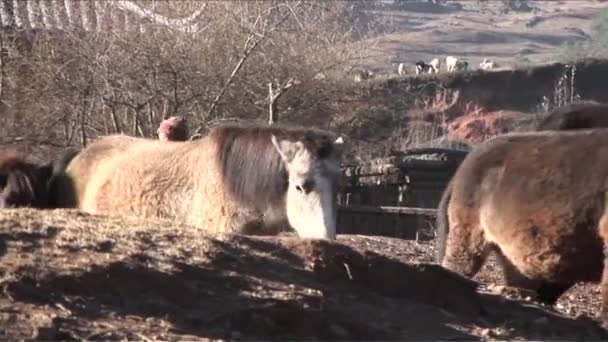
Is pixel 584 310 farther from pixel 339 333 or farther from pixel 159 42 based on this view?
pixel 159 42

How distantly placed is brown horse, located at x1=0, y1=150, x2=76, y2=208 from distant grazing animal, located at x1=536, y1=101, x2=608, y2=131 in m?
4.32

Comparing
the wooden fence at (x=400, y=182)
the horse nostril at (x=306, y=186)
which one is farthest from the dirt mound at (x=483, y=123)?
the horse nostril at (x=306, y=186)

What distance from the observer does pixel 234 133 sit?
33.5 feet

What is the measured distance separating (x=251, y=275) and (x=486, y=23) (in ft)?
344

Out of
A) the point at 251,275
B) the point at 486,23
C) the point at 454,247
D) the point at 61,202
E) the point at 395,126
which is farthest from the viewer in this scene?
the point at 486,23

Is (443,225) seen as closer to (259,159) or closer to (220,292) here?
(259,159)

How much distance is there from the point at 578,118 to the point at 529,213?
3110mm

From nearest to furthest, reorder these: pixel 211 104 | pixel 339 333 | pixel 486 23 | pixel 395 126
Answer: pixel 339 333 → pixel 211 104 → pixel 395 126 → pixel 486 23

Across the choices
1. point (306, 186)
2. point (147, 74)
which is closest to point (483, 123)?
point (147, 74)

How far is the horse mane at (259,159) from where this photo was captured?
383 inches

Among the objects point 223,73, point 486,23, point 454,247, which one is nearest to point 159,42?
point 223,73

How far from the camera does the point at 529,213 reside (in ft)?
30.9

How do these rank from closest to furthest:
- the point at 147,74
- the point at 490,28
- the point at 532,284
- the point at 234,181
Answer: the point at 532,284
the point at 234,181
the point at 147,74
the point at 490,28

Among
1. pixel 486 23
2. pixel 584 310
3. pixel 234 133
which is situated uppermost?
pixel 486 23
